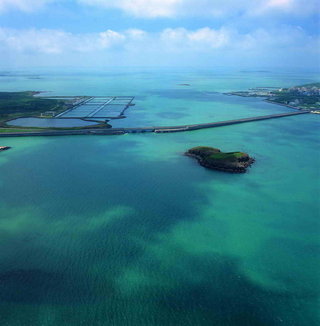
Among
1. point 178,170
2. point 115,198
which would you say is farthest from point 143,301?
point 178,170

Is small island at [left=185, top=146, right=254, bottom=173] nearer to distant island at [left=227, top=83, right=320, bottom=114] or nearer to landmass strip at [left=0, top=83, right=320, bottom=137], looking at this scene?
landmass strip at [left=0, top=83, right=320, bottom=137]

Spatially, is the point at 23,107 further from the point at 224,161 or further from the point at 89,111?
the point at 224,161

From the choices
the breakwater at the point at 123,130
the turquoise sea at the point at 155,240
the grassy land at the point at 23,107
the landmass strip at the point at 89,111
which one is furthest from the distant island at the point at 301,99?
the grassy land at the point at 23,107

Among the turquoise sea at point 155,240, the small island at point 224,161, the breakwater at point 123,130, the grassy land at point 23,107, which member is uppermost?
the grassy land at point 23,107

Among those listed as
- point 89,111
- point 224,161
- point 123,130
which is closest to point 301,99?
point 123,130

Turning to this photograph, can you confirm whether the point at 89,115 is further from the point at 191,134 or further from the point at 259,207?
the point at 259,207

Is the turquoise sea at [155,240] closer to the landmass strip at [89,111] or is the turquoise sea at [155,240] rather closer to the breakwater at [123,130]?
the breakwater at [123,130]
